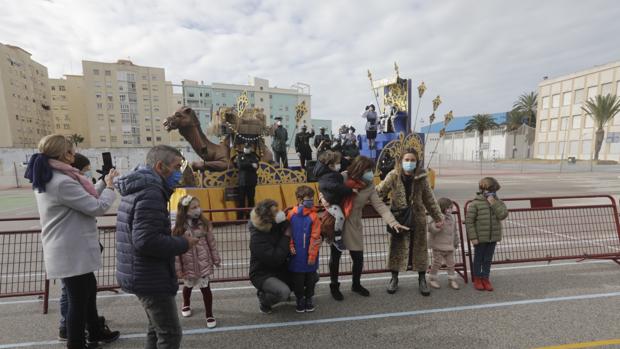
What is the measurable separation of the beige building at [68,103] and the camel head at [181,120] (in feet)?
229

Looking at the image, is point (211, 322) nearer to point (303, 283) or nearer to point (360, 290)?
point (303, 283)

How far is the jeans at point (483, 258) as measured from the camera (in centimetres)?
390

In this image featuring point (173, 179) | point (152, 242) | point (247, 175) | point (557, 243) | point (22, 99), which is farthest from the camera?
point (22, 99)

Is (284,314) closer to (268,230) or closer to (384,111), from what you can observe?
(268,230)

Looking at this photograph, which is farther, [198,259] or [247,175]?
[247,175]

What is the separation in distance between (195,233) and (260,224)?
69 centimetres

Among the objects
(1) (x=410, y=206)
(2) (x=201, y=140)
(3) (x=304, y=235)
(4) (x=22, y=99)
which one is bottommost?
(3) (x=304, y=235)

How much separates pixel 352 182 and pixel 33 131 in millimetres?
72876

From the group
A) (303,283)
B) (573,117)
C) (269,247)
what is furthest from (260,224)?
(573,117)

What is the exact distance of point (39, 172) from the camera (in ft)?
7.30

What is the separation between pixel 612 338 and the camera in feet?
9.36

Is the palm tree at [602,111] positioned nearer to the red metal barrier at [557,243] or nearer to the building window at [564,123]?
the building window at [564,123]

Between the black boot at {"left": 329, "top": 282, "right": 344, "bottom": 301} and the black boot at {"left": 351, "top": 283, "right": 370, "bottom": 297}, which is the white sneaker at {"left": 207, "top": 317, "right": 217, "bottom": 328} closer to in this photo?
the black boot at {"left": 329, "top": 282, "right": 344, "bottom": 301}

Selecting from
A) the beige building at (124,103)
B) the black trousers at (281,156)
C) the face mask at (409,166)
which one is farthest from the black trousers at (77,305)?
the beige building at (124,103)
